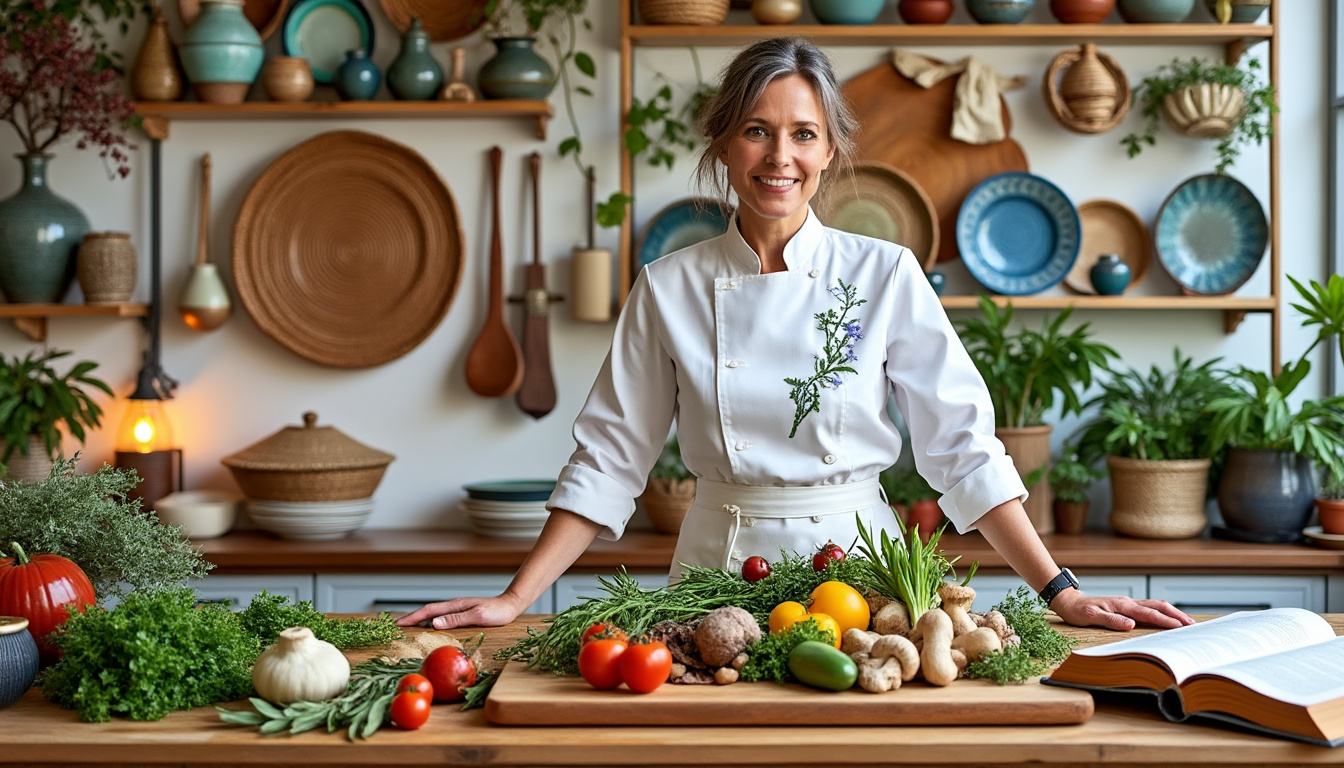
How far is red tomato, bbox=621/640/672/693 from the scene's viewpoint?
1.23 m

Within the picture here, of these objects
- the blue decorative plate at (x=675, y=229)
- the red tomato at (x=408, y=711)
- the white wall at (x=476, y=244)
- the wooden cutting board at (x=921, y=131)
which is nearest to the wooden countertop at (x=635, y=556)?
the white wall at (x=476, y=244)

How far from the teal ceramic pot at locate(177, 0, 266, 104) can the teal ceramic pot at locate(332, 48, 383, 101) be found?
0.79 feet

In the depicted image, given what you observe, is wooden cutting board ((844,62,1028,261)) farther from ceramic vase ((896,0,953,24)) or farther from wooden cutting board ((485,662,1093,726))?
wooden cutting board ((485,662,1093,726))

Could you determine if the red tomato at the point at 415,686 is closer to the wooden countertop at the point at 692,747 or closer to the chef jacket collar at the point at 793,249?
the wooden countertop at the point at 692,747

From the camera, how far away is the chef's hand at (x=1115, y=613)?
1566 mm

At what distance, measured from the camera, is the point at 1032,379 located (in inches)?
124

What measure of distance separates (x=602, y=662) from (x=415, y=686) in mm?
196

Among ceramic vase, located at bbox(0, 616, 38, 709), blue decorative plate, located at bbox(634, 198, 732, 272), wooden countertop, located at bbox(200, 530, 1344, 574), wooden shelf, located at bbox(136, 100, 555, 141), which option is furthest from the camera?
blue decorative plate, located at bbox(634, 198, 732, 272)

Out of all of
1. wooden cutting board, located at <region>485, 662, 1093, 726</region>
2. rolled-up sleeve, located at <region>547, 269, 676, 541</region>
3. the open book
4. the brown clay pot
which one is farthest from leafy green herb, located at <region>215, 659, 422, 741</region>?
the brown clay pot

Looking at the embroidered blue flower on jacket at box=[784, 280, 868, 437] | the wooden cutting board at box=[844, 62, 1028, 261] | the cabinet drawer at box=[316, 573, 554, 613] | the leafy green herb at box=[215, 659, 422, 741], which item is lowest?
the cabinet drawer at box=[316, 573, 554, 613]

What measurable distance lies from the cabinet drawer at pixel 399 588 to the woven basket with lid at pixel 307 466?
0.24 meters

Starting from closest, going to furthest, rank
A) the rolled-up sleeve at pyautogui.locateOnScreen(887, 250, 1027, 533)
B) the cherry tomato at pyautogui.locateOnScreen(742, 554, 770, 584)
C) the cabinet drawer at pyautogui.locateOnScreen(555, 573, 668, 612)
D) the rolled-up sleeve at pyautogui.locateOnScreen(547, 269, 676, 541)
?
the cherry tomato at pyautogui.locateOnScreen(742, 554, 770, 584)
the rolled-up sleeve at pyautogui.locateOnScreen(887, 250, 1027, 533)
the rolled-up sleeve at pyautogui.locateOnScreen(547, 269, 676, 541)
the cabinet drawer at pyautogui.locateOnScreen(555, 573, 668, 612)

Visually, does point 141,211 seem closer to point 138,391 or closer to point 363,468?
point 138,391

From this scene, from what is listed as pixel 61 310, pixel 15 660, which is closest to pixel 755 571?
pixel 15 660
